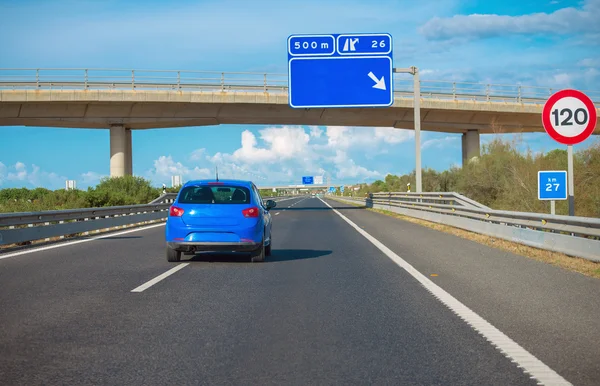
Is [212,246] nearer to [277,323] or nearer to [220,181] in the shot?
[220,181]

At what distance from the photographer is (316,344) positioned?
208 inches

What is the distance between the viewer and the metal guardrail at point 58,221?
13.8 metres

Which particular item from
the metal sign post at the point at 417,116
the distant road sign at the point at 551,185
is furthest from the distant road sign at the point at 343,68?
the distant road sign at the point at 551,185

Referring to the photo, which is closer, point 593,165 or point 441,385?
point 441,385

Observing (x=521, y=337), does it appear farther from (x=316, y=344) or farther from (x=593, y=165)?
(x=593, y=165)

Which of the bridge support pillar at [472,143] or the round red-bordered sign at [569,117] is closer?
the round red-bordered sign at [569,117]

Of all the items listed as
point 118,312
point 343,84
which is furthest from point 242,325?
point 343,84

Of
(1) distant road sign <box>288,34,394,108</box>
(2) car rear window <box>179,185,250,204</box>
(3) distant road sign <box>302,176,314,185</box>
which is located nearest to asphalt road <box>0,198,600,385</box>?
(2) car rear window <box>179,185,250,204</box>

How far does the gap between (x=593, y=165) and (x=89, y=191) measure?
22.9m

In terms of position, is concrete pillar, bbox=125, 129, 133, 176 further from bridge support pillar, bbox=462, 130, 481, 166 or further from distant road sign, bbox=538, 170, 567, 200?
distant road sign, bbox=538, 170, 567, 200

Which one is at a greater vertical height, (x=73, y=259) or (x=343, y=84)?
(x=343, y=84)

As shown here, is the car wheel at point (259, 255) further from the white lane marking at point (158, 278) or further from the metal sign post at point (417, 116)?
the metal sign post at point (417, 116)

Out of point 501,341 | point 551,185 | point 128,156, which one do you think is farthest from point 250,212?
point 128,156

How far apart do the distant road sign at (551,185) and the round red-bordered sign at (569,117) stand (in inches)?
31.9
